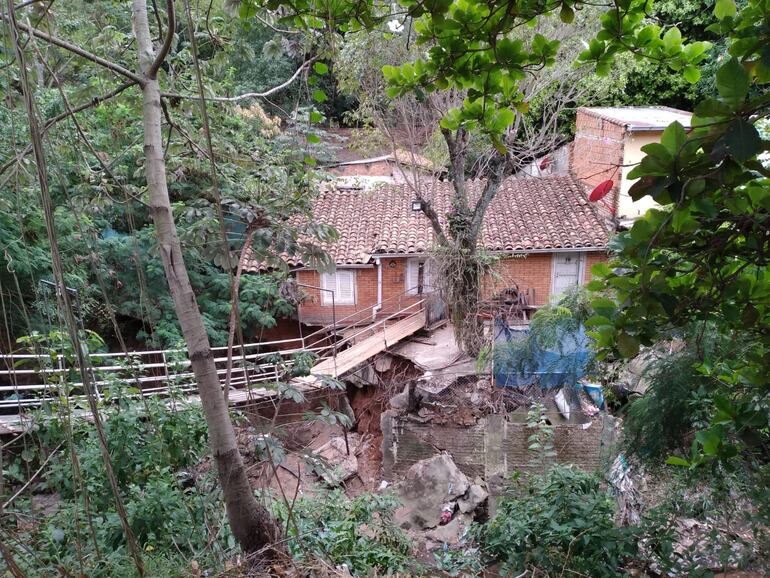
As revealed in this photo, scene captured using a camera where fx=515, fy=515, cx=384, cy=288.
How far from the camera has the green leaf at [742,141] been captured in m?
1.17

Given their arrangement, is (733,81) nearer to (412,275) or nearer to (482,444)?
(482,444)

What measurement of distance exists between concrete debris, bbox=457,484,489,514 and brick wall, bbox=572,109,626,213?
5.95 meters

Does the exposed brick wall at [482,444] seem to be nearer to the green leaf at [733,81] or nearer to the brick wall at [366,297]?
the brick wall at [366,297]

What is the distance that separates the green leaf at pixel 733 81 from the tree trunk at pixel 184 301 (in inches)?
74.2

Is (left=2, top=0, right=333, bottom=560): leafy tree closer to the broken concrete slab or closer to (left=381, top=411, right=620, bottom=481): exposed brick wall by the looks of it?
the broken concrete slab

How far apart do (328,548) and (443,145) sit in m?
7.74

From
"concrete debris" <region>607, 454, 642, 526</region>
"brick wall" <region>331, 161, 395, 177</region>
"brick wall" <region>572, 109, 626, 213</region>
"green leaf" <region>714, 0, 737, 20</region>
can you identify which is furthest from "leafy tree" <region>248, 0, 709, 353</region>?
"brick wall" <region>331, 161, 395, 177</region>

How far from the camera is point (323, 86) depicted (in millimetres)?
13156

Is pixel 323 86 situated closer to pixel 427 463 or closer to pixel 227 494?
pixel 427 463

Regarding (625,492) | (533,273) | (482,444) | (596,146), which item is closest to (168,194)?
(625,492)

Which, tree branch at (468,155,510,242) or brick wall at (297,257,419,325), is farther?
brick wall at (297,257,419,325)

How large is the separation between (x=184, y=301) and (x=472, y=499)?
20.2 feet

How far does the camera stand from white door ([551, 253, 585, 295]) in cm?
1135

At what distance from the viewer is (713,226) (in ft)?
4.91
